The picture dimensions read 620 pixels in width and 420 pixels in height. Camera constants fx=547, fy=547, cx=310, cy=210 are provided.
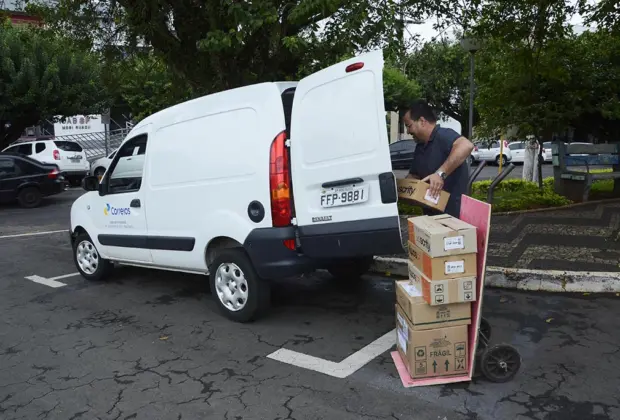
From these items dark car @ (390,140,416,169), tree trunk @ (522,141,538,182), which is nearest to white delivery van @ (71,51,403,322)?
tree trunk @ (522,141,538,182)

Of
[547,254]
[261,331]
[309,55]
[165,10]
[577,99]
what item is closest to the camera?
[261,331]

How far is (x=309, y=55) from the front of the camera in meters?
8.33

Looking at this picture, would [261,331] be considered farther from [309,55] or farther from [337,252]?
[309,55]

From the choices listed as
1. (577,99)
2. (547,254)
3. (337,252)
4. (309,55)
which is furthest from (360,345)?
(577,99)

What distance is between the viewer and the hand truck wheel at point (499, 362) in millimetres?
3562

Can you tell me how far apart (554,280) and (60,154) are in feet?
58.2

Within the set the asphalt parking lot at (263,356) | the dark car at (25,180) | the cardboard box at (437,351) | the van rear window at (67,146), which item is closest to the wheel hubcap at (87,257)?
the asphalt parking lot at (263,356)

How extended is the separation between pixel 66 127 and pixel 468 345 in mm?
28557

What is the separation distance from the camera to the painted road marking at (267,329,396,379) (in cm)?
387

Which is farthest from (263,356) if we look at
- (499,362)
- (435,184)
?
(435,184)

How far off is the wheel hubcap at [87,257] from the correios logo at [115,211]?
64cm

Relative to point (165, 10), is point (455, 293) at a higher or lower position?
lower

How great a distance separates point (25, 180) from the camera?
1406 centimetres

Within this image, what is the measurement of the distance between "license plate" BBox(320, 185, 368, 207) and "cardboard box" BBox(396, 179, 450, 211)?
1.16 feet
